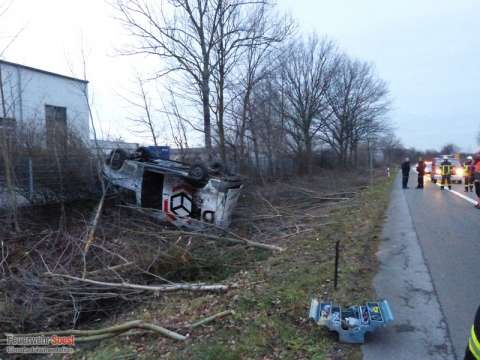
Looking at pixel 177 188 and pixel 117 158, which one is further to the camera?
pixel 117 158

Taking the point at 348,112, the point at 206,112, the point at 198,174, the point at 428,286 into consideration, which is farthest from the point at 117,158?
the point at 348,112

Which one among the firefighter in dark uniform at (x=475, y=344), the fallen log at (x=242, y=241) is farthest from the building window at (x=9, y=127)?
the firefighter in dark uniform at (x=475, y=344)

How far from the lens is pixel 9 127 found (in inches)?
388

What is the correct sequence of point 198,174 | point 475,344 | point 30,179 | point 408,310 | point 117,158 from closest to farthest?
point 475,344
point 408,310
point 198,174
point 30,179
point 117,158

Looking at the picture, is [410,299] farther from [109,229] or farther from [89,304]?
[109,229]

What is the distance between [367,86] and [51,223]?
4865cm

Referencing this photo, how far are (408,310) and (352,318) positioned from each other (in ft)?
3.57

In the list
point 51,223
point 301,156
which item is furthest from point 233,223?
point 301,156

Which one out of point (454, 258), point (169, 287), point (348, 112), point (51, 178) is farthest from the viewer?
point (348, 112)

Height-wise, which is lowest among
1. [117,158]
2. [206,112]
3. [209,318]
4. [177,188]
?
[209,318]

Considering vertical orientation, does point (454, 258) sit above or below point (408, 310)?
above

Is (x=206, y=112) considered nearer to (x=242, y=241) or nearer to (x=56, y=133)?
(x=56, y=133)

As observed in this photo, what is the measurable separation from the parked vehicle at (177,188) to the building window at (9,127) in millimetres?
2415

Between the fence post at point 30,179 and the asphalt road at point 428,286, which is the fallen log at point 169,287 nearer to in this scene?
the asphalt road at point 428,286
